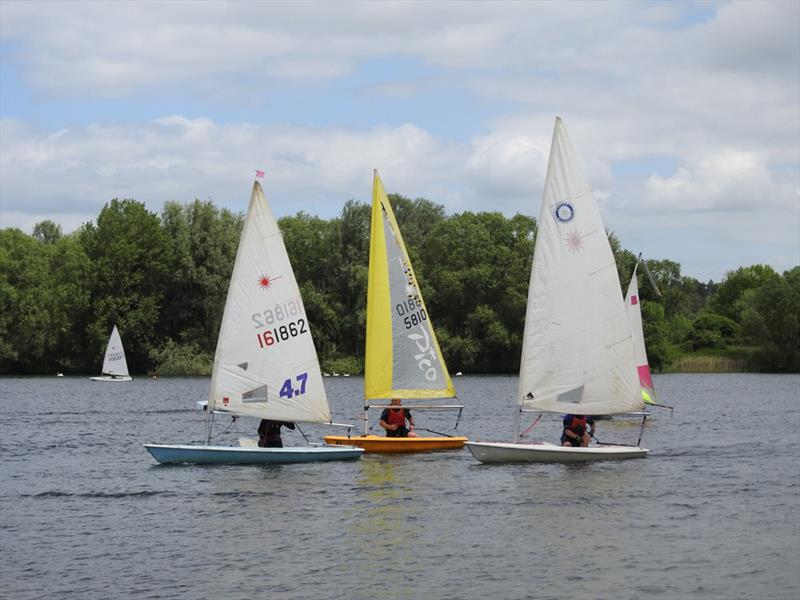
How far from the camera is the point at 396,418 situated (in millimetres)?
35656

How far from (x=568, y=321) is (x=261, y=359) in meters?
8.11

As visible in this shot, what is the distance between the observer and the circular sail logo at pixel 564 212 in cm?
3184

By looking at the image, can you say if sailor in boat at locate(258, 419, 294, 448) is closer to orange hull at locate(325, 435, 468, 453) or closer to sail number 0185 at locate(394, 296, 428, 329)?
orange hull at locate(325, 435, 468, 453)

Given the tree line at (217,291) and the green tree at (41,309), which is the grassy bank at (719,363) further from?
the green tree at (41,309)

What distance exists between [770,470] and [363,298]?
65881 millimetres

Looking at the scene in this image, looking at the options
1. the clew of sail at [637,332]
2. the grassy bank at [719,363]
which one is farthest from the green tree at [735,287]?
the clew of sail at [637,332]

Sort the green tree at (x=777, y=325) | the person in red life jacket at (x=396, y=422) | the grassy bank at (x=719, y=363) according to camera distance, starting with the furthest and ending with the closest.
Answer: the grassy bank at (x=719, y=363) < the green tree at (x=777, y=325) < the person in red life jacket at (x=396, y=422)

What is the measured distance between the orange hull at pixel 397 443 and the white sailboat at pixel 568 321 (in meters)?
3.19

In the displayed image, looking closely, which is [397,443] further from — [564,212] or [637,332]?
[637,332]

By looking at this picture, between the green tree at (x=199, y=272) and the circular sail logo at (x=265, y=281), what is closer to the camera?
the circular sail logo at (x=265, y=281)

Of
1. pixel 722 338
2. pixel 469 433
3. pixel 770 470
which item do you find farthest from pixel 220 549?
pixel 722 338

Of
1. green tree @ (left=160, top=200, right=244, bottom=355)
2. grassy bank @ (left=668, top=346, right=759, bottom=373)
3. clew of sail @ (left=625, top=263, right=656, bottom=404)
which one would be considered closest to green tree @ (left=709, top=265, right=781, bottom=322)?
grassy bank @ (left=668, top=346, right=759, bottom=373)

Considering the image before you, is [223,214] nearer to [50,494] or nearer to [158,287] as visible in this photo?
[158,287]

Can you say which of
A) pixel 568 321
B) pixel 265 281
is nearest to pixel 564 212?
pixel 568 321
